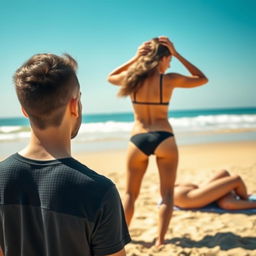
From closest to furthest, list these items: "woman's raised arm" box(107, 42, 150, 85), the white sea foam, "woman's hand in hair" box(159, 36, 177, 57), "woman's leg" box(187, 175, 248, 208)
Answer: "woman's hand in hair" box(159, 36, 177, 57) < "woman's raised arm" box(107, 42, 150, 85) < "woman's leg" box(187, 175, 248, 208) < the white sea foam

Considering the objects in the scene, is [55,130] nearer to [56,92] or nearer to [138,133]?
[56,92]

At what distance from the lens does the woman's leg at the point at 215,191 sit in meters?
4.46

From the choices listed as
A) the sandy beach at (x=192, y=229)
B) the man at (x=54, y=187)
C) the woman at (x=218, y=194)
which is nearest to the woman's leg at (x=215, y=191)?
the woman at (x=218, y=194)

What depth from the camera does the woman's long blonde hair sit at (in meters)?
3.36

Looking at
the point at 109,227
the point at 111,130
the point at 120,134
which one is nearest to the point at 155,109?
the point at 109,227

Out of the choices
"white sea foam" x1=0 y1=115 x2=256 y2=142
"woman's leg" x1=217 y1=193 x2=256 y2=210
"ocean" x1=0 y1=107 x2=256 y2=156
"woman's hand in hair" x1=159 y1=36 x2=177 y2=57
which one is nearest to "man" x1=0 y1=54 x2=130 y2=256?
"woman's hand in hair" x1=159 y1=36 x2=177 y2=57

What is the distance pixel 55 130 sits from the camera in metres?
1.25

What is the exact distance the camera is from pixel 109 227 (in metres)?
1.21

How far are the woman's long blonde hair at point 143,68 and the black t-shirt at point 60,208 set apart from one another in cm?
222

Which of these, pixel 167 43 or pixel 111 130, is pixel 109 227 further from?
pixel 111 130

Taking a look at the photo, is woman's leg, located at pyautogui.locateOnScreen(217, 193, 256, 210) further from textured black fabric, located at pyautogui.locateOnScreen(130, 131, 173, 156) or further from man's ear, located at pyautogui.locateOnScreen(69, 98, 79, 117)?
man's ear, located at pyautogui.locateOnScreen(69, 98, 79, 117)

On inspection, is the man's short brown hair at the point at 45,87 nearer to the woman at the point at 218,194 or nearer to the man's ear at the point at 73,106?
the man's ear at the point at 73,106

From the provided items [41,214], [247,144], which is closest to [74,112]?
[41,214]

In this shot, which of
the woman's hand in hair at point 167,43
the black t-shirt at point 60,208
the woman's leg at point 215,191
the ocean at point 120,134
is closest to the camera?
the black t-shirt at point 60,208
